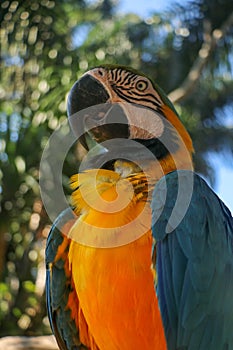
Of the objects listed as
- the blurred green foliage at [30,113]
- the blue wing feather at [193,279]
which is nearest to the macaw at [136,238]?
the blue wing feather at [193,279]

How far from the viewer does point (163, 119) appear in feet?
6.79

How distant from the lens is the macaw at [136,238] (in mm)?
1620

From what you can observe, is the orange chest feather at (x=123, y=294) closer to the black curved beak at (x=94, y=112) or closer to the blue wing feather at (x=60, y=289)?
the blue wing feather at (x=60, y=289)

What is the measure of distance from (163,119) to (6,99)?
400 cm

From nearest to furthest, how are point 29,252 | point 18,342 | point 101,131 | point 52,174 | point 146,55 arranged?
point 101,131
point 18,342
point 52,174
point 29,252
point 146,55

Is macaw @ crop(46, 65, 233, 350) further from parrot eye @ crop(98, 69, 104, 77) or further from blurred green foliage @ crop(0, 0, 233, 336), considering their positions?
blurred green foliage @ crop(0, 0, 233, 336)

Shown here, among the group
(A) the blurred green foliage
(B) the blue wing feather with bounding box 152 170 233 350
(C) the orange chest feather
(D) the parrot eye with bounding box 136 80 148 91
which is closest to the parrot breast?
(C) the orange chest feather

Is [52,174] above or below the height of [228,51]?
below

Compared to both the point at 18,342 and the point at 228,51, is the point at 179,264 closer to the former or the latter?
the point at 18,342

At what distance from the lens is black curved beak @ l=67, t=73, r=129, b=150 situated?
1991 mm

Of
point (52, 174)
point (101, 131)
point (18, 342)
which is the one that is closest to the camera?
point (101, 131)

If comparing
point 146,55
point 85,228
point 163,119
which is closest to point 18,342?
point 85,228

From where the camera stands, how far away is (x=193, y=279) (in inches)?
63.5

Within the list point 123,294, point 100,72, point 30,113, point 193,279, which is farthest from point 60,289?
point 30,113
